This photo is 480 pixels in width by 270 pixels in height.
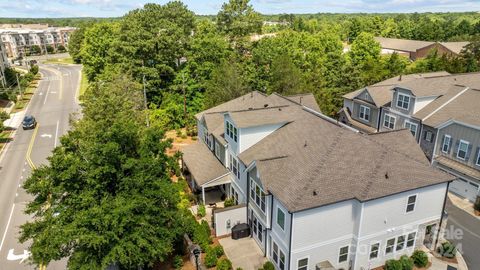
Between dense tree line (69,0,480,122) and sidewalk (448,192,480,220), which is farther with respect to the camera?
dense tree line (69,0,480,122)

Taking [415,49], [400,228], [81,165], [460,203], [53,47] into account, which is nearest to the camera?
[81,165]

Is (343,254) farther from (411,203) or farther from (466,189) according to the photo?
(466,189)

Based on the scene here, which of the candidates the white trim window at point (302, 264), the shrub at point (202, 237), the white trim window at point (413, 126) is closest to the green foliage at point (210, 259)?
the shrub at point (202, 237)

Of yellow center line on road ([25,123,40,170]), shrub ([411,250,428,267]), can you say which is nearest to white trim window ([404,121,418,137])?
shrub ([411,250,428,267])

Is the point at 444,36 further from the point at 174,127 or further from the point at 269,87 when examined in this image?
the point at 174,127

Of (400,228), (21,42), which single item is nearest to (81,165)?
(400,228)

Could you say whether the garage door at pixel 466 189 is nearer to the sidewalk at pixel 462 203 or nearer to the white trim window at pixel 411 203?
the sidewalk at pixel 462 203

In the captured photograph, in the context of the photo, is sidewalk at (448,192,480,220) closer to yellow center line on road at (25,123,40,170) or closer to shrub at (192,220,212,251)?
shrub at (192,220,212,251)

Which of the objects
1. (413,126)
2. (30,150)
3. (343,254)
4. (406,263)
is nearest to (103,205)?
(343,254)
